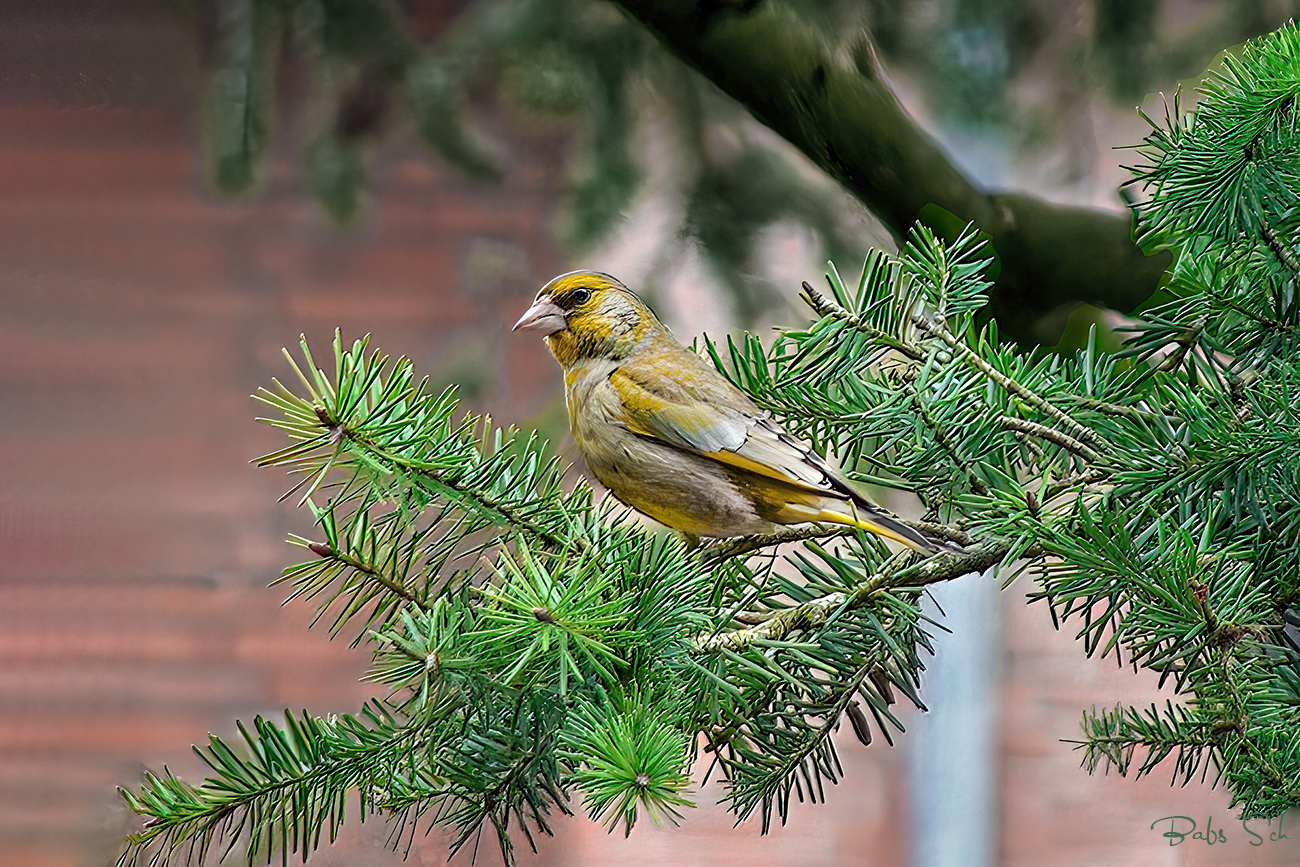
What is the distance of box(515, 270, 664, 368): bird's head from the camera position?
1.06 ft

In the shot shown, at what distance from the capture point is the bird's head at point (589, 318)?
1.06ft

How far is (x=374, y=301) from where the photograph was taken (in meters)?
0.96

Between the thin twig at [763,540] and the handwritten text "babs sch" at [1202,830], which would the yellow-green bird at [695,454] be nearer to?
the thin twig at [763,540]

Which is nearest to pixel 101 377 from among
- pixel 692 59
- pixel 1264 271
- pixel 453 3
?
pixel 453 3

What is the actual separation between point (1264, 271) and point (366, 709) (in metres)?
0.24

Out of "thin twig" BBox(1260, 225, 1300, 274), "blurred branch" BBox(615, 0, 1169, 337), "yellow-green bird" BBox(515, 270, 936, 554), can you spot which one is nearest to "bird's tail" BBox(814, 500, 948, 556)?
"yellow-green bird" BBox(515, 270, 936, 554)

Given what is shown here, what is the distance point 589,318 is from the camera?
0.33 meters

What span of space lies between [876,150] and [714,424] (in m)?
0.44

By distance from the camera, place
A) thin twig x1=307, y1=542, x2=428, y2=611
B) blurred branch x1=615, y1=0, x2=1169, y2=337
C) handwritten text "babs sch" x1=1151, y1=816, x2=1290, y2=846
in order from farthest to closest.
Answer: handwritten text "babs sch" x1=1151, y1=816, x2=1290, y2=846 → blurred branch x1=615, y1=0, x2=1169, y2=337 → thin twig x1=307, y1=542, x2=428, y2=611

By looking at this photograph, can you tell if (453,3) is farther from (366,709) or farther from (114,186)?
(366,709)

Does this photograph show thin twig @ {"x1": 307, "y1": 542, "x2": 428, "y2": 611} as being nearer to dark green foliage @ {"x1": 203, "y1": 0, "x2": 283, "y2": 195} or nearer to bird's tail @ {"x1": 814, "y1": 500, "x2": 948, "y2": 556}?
bird's tail @ {"x1": 814, "y1": 500, "x2": 948, "y2": 556}

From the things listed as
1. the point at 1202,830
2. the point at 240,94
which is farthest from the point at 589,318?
the point at 1202,830

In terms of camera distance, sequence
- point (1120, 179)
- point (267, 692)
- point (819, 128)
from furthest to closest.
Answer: point (267, 692), point (1120, 179), point (819, 128)

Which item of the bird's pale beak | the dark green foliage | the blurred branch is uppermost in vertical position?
the dark green foliage
